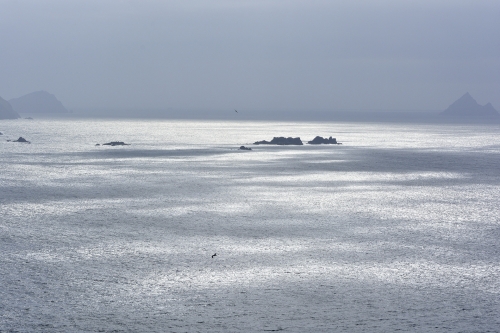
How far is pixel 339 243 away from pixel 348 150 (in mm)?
84329

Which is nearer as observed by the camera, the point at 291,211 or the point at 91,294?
the point at 91,294

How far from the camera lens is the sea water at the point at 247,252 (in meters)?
28.5

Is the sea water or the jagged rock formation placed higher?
the jagged rock formation

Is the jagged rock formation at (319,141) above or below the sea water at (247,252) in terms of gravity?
above

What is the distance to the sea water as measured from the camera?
28.5m

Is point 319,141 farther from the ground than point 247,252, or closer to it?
farther from the ground

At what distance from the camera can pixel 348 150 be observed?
411ft

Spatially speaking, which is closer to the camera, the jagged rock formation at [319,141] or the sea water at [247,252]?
the sea water at [247,252]

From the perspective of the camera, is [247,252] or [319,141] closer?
[247,252]

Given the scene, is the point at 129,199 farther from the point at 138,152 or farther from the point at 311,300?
the point at 138,152

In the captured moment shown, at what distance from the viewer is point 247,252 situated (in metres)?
39.4

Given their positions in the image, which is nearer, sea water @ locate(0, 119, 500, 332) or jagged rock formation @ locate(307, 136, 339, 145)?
sea water @ locate(0, 119, 500, 332)

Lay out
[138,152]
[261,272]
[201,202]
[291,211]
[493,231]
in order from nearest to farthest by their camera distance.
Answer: [261,272], [493,231], [291,211], [201,202], [138,152]

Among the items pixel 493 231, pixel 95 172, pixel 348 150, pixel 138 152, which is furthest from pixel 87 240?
pixel 348 150
